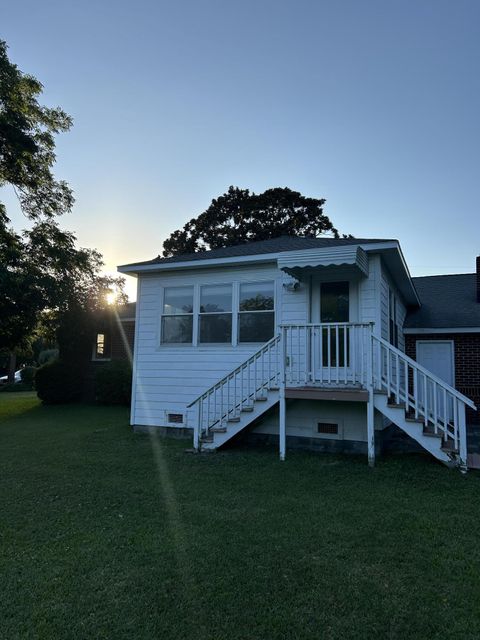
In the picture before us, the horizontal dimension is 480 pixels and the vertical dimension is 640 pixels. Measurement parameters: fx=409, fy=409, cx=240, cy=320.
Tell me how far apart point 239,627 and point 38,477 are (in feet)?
14.5

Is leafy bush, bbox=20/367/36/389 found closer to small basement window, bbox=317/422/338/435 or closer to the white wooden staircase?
the white wooden staircase

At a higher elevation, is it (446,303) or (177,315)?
(446,303)

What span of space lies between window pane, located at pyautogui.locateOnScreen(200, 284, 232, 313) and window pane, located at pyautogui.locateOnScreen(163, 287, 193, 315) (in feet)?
1.02

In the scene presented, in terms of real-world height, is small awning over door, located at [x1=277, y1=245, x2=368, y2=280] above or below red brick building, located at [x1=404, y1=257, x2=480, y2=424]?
above

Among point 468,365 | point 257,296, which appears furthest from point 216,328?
point 468,365

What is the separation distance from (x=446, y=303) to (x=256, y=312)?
7347 mm

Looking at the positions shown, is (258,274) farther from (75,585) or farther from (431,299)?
(431,299)

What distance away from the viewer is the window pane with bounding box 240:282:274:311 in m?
8.15

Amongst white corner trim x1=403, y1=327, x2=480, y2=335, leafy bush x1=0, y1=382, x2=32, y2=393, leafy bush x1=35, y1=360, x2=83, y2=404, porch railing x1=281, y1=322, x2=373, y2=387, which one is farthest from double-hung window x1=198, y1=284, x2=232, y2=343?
leafy bush x1=0, y1=382, x2=32, y2=393

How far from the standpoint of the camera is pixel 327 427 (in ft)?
24.0

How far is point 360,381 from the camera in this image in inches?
261

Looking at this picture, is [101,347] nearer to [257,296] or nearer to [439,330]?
[257,296]

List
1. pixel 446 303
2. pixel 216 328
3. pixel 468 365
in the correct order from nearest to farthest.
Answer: pixel 216 328 → pixel 468 365 → pixel 446 303

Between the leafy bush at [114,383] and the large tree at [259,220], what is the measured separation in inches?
539
